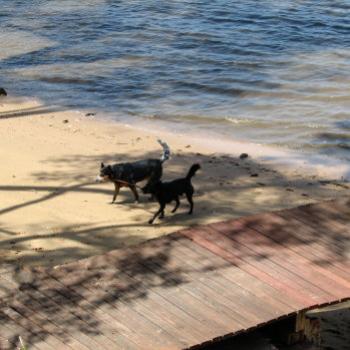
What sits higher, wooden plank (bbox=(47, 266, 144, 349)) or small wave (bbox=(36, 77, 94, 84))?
wooden plank (bbox=(47, 266, 144, 349))

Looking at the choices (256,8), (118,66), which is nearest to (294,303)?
(118,66)

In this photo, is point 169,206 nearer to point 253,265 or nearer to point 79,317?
point 253,265

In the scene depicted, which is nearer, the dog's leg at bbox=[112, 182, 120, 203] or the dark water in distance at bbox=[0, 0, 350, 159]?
the dog's leg at bbox=[112, 182, 120, 203]

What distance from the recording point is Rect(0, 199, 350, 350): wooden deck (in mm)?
8938

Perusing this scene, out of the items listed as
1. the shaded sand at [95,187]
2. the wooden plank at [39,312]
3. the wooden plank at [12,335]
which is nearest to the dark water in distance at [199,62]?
the shaded sand at [95,187]

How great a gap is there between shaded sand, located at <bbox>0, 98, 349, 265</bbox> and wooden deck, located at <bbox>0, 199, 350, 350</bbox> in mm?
1613

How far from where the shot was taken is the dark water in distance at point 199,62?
21016 millimetres

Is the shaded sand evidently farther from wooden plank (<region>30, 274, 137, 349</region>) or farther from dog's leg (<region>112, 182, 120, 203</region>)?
wooden plank (<region>30, 274, 137, 349</region>)

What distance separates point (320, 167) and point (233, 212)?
4132 millimetres

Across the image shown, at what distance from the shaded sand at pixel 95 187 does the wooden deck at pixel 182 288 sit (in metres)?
1.61

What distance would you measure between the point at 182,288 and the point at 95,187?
16.4 feet

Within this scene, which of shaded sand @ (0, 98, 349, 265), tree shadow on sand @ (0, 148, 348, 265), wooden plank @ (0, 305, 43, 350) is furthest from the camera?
shaded sand @ (0, 98, 349, 265)

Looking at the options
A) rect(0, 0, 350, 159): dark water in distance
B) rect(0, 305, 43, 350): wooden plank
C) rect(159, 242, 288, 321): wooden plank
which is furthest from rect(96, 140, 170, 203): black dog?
rect(0, 0, 350, 159): dark water in distance

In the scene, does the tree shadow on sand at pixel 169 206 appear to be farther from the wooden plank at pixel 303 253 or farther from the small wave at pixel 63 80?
the small wave at pixel 63 80
